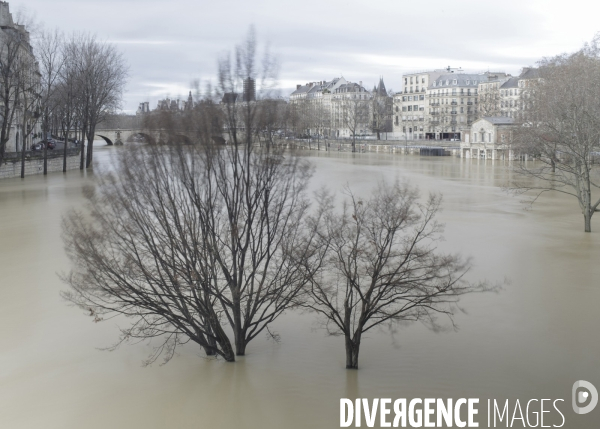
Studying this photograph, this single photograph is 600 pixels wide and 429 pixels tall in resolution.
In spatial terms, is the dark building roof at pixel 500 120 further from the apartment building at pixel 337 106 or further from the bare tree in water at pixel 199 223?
the bare tree in water at pixel 199 223

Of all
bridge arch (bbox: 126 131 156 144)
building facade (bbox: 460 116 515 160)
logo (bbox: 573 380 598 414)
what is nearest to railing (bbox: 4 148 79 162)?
bridge arch (bbox: 126 131 156 144)

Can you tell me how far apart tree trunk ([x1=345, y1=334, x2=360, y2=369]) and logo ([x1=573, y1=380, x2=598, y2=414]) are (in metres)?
3.01

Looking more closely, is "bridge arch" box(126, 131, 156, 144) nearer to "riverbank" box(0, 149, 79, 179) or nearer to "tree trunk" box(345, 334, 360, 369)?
"tree trunk" box(345, 334, 360, 369)

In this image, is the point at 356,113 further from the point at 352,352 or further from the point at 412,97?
the point at 352,352

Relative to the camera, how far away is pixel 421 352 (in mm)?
11211

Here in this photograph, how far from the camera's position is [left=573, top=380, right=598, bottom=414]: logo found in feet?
30.4

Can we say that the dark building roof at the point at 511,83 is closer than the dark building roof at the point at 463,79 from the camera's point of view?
Yes

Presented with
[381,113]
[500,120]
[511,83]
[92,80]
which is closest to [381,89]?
[381,113]

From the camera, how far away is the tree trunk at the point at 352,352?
34.2 ft

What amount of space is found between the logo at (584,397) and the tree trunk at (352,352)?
3.01 meters

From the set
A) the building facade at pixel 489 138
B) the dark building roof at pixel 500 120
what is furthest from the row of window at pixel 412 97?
the dark building roof at pixel 500 120

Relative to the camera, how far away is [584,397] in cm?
958

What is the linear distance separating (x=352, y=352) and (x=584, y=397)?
320 cm

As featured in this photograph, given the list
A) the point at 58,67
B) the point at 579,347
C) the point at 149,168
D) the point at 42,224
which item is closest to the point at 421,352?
the point at 579,347
